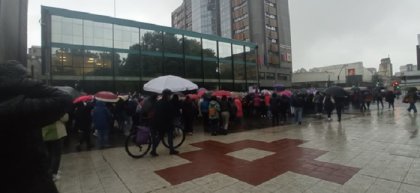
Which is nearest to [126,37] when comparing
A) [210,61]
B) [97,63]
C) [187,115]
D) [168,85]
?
[97,63]

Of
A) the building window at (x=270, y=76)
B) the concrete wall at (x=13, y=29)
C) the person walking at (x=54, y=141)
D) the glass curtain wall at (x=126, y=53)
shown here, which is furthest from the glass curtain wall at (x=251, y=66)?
the concrete wall at (x=13, y=29)

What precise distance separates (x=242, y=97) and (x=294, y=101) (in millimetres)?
4281

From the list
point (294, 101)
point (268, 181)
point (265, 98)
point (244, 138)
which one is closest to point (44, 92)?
point (268, 181)

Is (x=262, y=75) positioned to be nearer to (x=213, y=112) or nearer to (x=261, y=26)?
(x=261, y=26)

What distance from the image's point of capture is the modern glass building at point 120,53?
84.5 ft

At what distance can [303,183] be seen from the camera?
486 cm

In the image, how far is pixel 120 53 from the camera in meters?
30.3

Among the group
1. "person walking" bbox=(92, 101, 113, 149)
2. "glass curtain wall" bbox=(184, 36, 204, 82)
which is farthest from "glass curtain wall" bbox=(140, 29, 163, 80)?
"person walking" bbox=(92, 101, 113, 149)

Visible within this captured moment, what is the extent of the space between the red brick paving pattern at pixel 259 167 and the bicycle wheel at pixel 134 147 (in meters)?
1.05

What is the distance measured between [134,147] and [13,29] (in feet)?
18.9

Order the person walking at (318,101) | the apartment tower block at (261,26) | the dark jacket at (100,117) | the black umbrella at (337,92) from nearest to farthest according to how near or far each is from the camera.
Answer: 1. the dark jacket at (100,117)
2. the black umbrella at (337,92)
3. the person walking at (318,101)
4. the apartment tower block at (261,26)

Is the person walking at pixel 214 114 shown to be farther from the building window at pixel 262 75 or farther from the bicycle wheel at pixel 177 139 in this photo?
the building window at pixel 262 75

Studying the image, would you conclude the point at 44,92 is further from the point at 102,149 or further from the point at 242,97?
the point at 242,97

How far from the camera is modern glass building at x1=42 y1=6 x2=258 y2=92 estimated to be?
1014 inches
